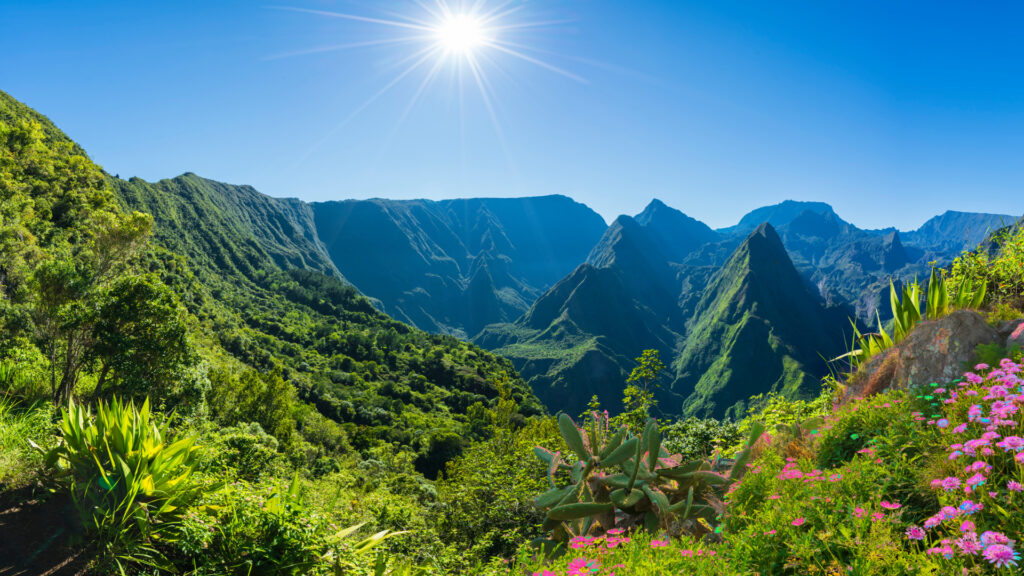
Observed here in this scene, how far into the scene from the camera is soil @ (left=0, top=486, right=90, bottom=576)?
3186mm

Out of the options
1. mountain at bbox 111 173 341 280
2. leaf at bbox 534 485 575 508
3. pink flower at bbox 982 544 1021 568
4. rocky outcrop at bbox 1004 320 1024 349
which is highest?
mountain at bbox 111 173 341 280

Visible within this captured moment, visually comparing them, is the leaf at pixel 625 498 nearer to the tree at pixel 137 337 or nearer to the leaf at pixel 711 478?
the leaf at pixel 711 478

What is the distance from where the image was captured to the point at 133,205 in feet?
370

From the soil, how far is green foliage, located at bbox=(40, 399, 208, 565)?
18 centimetres

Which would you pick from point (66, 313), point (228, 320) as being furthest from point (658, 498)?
point (228, 320)

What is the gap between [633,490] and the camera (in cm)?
446

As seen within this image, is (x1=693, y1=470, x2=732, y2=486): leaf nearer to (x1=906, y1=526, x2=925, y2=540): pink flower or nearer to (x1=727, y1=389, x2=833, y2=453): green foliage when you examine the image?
(x1=727, y1=389, x2=833, y2=453): green foliage

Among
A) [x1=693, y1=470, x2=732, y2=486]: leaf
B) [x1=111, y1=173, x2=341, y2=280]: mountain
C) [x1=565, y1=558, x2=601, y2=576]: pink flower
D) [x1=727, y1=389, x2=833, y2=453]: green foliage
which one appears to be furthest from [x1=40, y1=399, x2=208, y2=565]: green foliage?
[x1=111, y1=173, x2=341, y2=280]: mountain

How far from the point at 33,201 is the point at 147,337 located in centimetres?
4220

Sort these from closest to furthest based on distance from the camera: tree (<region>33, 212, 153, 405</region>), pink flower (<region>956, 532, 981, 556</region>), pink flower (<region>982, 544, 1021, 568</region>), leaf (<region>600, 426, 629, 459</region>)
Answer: pink flower (<region>982, 544, 1021, 568</region>) < pink flower (<region>956, 532, 981, 556</region>) < leaf (<region>600, 426, 629, 459</region>) < tree (<region>33, 212, 153, 405</region>)

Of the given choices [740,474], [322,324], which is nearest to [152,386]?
[740,474]

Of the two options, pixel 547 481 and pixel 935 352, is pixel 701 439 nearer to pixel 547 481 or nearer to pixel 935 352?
pixel 547 481

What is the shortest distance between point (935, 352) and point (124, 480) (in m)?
7.89

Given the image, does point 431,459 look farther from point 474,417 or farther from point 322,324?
point 322,324
